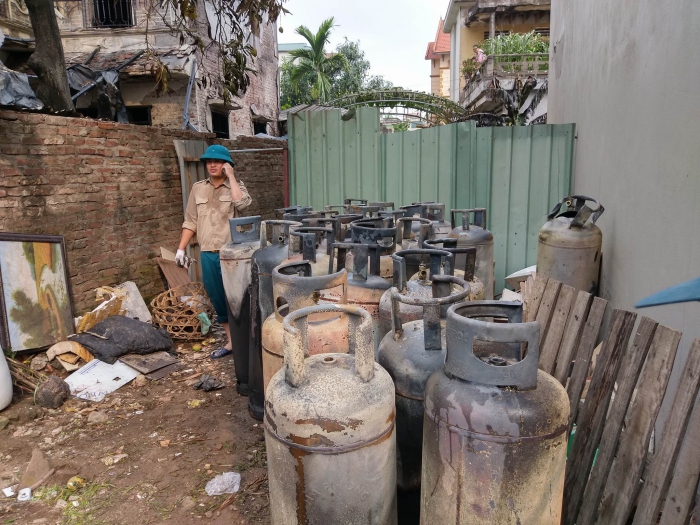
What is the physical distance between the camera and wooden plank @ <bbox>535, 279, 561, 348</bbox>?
2.64 m

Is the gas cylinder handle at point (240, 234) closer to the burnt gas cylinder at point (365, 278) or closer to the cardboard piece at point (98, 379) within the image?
the burnt gas cylinder at point (365, 278)

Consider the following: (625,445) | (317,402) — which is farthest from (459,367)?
(625,445)

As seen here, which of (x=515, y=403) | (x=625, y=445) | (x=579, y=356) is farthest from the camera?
(x=579, y=356)

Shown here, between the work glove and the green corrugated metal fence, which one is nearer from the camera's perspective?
the work glove

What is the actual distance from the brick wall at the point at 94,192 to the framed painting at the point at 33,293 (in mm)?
119

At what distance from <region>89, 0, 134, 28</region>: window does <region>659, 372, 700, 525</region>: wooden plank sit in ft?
39.8

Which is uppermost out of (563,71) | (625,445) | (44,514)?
(563,71)

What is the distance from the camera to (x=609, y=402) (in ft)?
6.63

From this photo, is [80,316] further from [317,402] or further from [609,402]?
[609,402]

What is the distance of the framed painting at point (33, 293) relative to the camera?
4.05 metres

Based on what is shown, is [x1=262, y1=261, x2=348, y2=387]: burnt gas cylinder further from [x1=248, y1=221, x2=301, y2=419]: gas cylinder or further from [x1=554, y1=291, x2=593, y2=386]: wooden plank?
[x1=554, y1=291, x2=593, y2=386]: wooden plank

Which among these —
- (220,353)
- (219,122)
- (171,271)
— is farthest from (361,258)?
(219,122)

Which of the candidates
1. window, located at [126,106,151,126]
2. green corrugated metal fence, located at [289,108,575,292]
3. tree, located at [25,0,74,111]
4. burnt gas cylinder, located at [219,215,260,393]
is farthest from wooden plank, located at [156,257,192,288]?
window, located at [126,106,151,126]

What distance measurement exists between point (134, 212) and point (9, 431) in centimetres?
265
